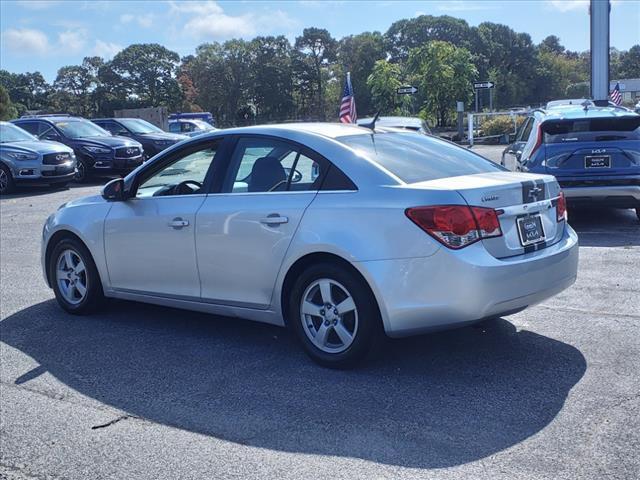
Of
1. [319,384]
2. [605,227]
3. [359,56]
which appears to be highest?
[359,56]

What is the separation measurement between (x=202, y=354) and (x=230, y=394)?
0.89m

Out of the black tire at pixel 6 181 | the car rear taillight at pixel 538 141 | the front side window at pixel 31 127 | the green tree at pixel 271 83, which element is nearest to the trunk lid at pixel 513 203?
the car rear taillight at pixel 538 141

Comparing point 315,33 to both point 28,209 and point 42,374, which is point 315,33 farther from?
point 42,374

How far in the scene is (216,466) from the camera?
3.71 m

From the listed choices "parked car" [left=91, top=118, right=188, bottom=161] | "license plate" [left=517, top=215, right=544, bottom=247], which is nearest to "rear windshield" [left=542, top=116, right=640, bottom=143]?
"license plate" [left=517, top=215, right=544, bottom=247]

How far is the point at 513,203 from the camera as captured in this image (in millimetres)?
4688

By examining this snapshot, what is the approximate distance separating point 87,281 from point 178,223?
1.39 meters

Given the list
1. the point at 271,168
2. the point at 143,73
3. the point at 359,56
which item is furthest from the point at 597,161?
the point at 143,73

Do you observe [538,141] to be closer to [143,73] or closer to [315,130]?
[315,130]

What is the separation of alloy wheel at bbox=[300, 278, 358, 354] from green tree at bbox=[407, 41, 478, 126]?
3724 cm

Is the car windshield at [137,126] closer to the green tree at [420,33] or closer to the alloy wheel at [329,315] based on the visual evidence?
the alloy wheel at [329,315]

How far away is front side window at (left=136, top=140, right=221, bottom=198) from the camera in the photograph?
5.82 m

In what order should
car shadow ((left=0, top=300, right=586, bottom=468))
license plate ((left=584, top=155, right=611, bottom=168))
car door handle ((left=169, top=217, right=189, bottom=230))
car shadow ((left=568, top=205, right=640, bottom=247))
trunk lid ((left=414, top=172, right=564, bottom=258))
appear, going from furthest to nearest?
license plate ((left=584, top=155, right=611, bottom=168)) → car shadow ((left=568, top=205, right=640, bottom=247)) → car door handle ((left=169, top=217, right=189, bottom=230)) → trunk lid ((left=414, top=172, right=564, bottom=258)) → car shadow ((left=0, top=300, right=586, bottom=468))

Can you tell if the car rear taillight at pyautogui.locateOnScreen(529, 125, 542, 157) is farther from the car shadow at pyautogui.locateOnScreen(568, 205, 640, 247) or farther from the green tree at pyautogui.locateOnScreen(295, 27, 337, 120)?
the green tree at pyautogui.locateOnScreen(295, 27, 337, 120)
